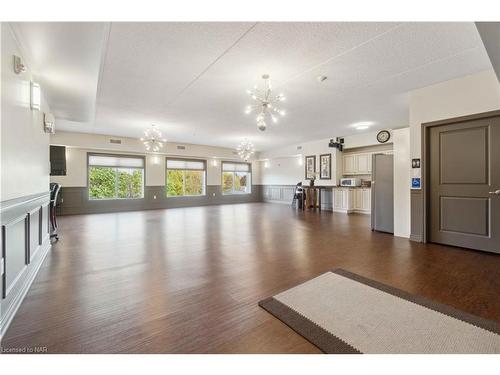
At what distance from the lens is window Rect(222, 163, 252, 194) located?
38.8 ft

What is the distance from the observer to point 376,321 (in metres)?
1.75

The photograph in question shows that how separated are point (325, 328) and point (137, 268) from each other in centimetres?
230

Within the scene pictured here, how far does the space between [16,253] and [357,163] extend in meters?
9.14

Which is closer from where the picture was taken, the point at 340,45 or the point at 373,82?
the point at 340,45

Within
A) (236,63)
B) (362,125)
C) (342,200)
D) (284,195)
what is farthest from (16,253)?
(284,195)

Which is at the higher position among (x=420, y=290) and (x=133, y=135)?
(x=133, y=135)

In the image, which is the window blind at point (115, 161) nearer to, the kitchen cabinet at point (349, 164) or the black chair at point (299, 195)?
the black chair at point (299, 195)

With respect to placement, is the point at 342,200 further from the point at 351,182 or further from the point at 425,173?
the point at 425,173


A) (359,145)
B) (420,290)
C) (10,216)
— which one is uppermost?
(359,145)

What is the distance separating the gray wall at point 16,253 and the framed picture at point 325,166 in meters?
8.70

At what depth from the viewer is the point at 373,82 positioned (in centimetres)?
396
